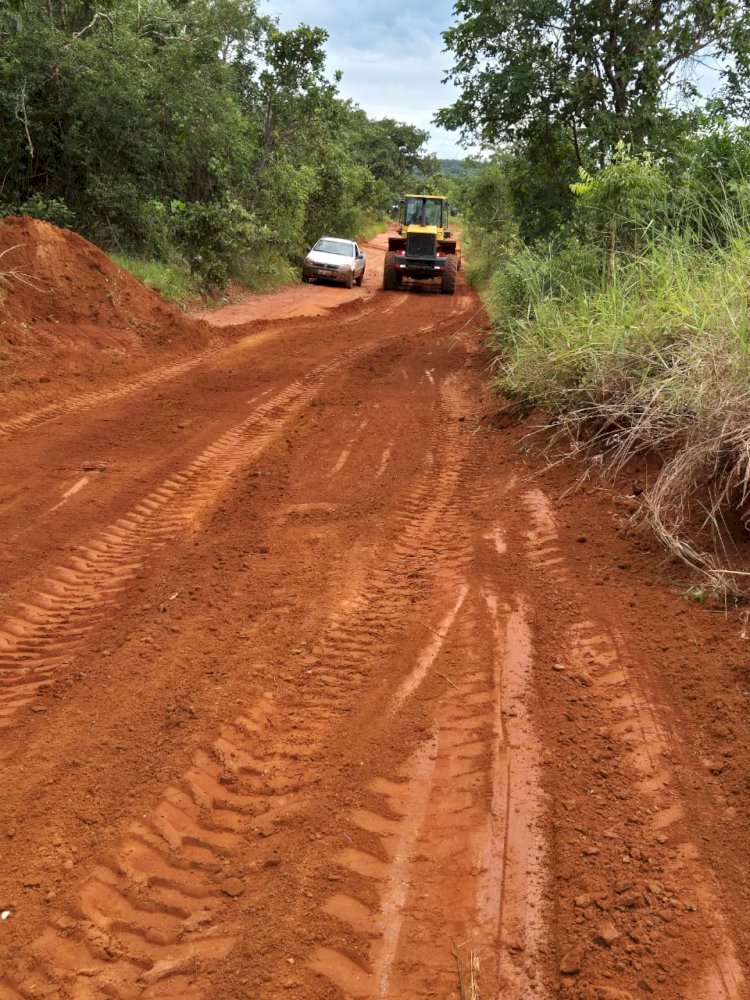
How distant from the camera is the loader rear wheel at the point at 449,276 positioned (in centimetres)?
2308

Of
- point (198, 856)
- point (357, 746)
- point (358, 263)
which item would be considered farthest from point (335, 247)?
point (198, 856)

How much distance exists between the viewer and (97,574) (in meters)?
4.82

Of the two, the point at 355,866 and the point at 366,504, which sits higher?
the point at 366,504

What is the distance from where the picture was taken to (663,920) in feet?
7.90

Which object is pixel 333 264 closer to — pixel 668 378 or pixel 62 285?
pixel 62 285

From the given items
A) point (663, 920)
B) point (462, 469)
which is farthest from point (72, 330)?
point (663, 920)

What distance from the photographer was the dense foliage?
1468 cm

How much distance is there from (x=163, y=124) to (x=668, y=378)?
1556cm

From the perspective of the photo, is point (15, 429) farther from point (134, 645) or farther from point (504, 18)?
point (504, 18)

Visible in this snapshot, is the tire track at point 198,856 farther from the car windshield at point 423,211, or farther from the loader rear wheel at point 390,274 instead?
the car windshield at point 423,211

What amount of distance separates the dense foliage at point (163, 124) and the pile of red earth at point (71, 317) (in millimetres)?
2880

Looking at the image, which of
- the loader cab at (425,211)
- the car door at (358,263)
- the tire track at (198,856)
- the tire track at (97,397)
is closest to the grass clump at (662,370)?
the tire track at (198,856)

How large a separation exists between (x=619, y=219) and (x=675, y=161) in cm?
168

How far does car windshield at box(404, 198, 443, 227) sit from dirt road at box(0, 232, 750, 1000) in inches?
796
